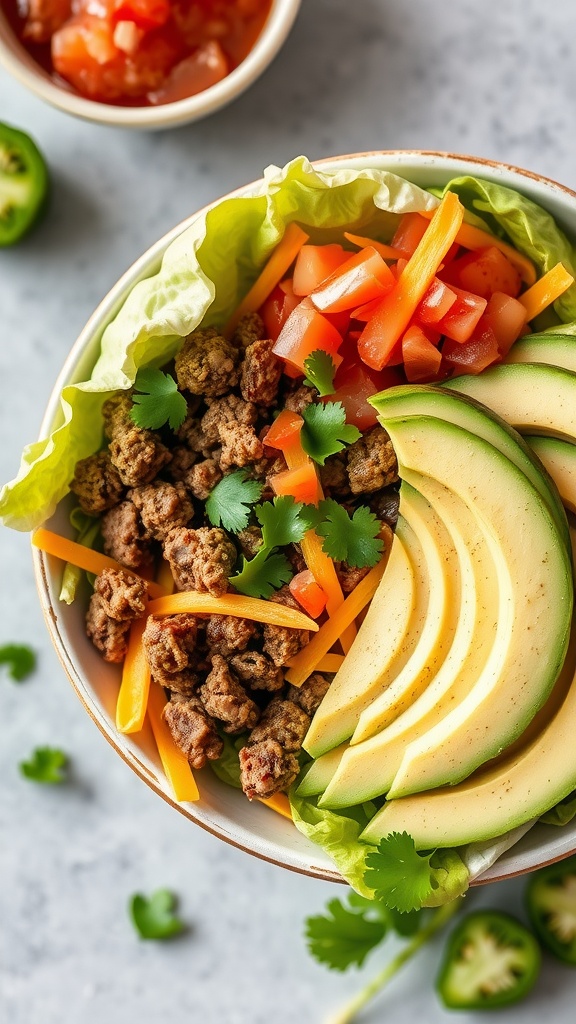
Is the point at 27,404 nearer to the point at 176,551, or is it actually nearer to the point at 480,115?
the point at 176,551

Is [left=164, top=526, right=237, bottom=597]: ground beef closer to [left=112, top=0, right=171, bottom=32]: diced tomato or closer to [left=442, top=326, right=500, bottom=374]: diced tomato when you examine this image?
[left=442, top=326, right=500, bottom=374]: diced tomato

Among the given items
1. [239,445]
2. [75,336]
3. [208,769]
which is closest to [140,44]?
[75,336]

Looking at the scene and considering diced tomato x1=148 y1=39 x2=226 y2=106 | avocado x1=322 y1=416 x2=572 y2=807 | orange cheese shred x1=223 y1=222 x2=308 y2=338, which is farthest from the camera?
diced tomato x1=148 y1=39 x2=226 y2=106

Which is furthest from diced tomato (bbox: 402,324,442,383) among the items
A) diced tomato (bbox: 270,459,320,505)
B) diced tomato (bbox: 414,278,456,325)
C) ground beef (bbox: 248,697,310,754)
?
ground beef (bbox: 248,697,310,754)

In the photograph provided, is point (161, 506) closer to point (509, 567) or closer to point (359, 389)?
point (359, 389)

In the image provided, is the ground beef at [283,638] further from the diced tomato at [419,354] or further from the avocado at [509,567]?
the diced tomato at [419,354]

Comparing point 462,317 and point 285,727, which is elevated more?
point 462,317

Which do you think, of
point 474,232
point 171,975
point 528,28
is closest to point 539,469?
point 474,232
